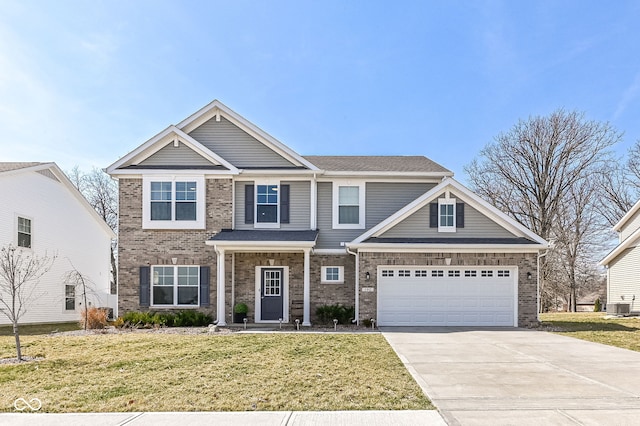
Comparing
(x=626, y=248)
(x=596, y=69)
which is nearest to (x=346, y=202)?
(x=596, y=69)

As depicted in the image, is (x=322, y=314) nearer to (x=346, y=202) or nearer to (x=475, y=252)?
(x=346, y=202)

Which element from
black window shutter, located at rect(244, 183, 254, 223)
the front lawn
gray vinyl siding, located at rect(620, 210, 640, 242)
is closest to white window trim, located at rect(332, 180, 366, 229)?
black window shutter, located at rect(244, 183, 254, 223)

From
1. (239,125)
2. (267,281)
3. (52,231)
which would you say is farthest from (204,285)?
(52,231)

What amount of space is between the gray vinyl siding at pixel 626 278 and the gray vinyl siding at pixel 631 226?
2.90 m

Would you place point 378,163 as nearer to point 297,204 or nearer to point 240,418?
point 297,204

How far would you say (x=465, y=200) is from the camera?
16625 mm

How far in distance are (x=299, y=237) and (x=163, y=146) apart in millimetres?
6078

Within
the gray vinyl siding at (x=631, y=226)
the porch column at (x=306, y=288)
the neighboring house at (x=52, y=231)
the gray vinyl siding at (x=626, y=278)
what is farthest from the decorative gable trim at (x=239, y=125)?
the gray vinyl siding at (x=631, y=226)

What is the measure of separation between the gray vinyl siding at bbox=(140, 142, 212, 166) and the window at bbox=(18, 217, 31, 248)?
259 inches

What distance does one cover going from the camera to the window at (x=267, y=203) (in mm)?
17797

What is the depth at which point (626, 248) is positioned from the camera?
2534 cm

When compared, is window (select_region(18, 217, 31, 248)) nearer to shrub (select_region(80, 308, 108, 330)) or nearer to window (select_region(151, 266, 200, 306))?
shrub (select_region(80, 308, 108, 330))

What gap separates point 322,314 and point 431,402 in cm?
1047

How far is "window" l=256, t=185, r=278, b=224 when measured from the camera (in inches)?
701
